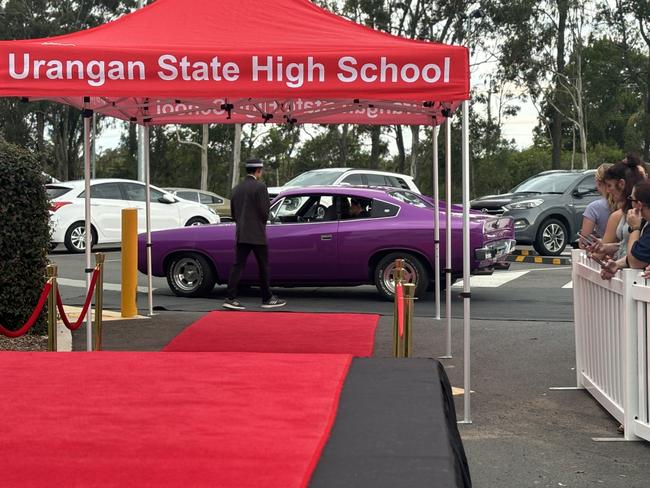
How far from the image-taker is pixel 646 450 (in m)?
6.50

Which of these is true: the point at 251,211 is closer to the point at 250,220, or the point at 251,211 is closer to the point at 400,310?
the point at 250,220

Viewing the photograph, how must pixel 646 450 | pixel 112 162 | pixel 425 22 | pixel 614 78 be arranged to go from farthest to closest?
pixel 112 162 < pixel 614 78 < pixel 425 22 < pixel 646 450

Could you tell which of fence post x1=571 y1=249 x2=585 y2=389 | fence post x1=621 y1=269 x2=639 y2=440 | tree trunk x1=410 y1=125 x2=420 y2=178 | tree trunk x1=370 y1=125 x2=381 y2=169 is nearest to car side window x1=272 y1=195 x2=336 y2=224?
fence post x1=571 y1=249 x2=585 y2=389

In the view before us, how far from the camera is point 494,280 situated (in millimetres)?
16859

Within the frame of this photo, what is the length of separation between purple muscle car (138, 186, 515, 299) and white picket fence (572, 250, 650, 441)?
527cm

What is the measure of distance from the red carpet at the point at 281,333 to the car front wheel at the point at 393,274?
60.6 inches

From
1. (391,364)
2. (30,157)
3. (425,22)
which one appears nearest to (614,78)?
(425,22)

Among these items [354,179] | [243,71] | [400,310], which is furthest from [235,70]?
[354,179]

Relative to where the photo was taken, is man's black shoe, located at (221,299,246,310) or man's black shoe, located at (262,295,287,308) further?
man's black shoe, located at (262,295,287,308)

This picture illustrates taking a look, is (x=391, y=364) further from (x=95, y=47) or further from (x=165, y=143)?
(x=165, y=143)

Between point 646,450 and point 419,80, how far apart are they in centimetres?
304

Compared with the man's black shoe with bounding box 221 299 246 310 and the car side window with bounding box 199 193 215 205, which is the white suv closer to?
the man's black shoe with bounding box 221 299 246 310

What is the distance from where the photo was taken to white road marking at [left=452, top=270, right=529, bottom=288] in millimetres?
16250

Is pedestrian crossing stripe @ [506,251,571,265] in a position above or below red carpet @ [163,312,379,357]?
above
